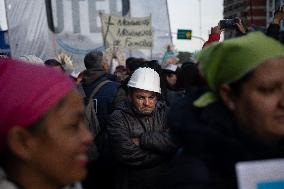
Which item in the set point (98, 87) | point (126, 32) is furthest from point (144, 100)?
point (126, 32)

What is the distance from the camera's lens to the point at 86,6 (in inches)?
429

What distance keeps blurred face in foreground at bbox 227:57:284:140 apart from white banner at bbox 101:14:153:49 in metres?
8.41

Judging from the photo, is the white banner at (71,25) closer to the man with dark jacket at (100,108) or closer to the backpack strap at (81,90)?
the man with dark jacket at (100,108)

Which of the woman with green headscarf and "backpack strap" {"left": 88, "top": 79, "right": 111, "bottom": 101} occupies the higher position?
the woman with green headscarf

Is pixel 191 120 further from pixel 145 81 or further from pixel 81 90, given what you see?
pixel 81 90

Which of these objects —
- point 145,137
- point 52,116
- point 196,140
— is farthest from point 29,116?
point 145,137

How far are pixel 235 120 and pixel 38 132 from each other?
0.64 meters

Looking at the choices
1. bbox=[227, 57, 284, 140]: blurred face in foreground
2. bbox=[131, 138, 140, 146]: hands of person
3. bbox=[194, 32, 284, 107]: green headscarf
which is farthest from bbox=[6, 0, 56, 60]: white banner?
bbox=[227, 57, 284, 140]: blurred face in foreground

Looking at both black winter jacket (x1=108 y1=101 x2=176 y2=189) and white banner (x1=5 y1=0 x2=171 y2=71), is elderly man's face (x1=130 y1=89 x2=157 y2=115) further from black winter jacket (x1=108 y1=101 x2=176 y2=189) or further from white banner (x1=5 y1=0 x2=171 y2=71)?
white banner (x1=5 y1=0 x2=171 y2=71)

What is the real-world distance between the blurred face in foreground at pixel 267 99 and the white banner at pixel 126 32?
8413 millimetres

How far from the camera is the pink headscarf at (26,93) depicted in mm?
1528

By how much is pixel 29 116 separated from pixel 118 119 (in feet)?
7.23

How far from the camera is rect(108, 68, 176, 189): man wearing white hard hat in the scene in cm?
357

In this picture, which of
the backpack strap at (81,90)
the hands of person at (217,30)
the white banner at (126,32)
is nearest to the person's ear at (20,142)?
the hands of person at (217,30)
